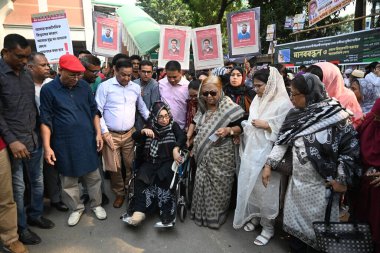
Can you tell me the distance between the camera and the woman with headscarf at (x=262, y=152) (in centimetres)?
263

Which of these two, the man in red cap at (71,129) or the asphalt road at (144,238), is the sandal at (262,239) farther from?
the man in red cap at (71,129)

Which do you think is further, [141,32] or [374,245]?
[141,32]

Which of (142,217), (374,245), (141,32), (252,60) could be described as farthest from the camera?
(252,60)

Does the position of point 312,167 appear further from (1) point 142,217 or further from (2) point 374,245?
(1) point 142,217

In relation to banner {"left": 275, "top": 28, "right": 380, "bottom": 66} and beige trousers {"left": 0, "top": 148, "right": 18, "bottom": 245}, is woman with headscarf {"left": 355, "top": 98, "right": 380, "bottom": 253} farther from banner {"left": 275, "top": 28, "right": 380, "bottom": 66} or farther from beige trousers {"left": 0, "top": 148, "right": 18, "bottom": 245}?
banner {"left": 275, "top": 28, "right": 380, "bottom": 66}

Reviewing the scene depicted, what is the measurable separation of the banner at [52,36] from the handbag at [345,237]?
13.4 ft

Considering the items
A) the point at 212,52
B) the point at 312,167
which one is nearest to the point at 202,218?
the point at 312,167

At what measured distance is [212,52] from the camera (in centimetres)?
446

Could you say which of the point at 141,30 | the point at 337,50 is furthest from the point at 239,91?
the point at 337,50

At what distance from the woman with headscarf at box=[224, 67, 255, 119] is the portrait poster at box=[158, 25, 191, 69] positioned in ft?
4.66

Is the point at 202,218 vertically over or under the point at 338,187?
under

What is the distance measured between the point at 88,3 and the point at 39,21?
611 inches

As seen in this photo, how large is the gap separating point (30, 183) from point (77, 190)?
19.0 inches

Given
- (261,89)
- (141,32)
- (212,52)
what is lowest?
(261,89)
